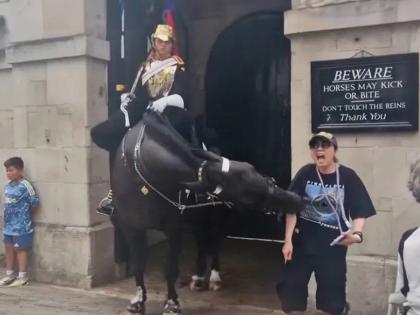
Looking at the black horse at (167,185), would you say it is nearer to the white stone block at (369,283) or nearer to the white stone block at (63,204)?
the white stone block at (63,204)

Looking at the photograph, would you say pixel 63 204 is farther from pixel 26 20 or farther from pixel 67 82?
pixel 26 20

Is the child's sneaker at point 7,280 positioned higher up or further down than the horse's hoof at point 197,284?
further down

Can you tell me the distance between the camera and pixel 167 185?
4.39 metres

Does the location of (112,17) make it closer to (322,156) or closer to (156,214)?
(156,214)

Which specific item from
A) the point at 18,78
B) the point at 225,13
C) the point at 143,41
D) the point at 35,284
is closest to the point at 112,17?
the point at 143,41

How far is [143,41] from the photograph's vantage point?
678cm

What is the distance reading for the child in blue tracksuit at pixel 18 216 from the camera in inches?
251

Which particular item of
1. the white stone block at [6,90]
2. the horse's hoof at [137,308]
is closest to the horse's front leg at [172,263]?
the horse's hoof at [137,308]

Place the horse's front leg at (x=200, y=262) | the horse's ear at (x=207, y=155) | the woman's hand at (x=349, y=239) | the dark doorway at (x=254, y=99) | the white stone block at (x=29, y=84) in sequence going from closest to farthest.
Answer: the woman's hand at (x=349, y=239), the horse's ear at (x=207, y=155), the horse's front leg at (x=200, y=262), the white stone block at (x=29, y=84), the dark doorway at (x=254, y=99)

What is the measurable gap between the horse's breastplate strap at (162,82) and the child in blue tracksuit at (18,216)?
7.29ft

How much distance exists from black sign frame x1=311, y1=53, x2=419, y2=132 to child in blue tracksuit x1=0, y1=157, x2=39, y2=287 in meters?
3.34

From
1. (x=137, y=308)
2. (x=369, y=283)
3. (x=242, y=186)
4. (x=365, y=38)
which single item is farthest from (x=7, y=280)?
(x=365, y=38)

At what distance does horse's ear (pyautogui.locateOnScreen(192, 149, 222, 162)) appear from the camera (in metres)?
3.90

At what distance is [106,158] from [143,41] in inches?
58.3
